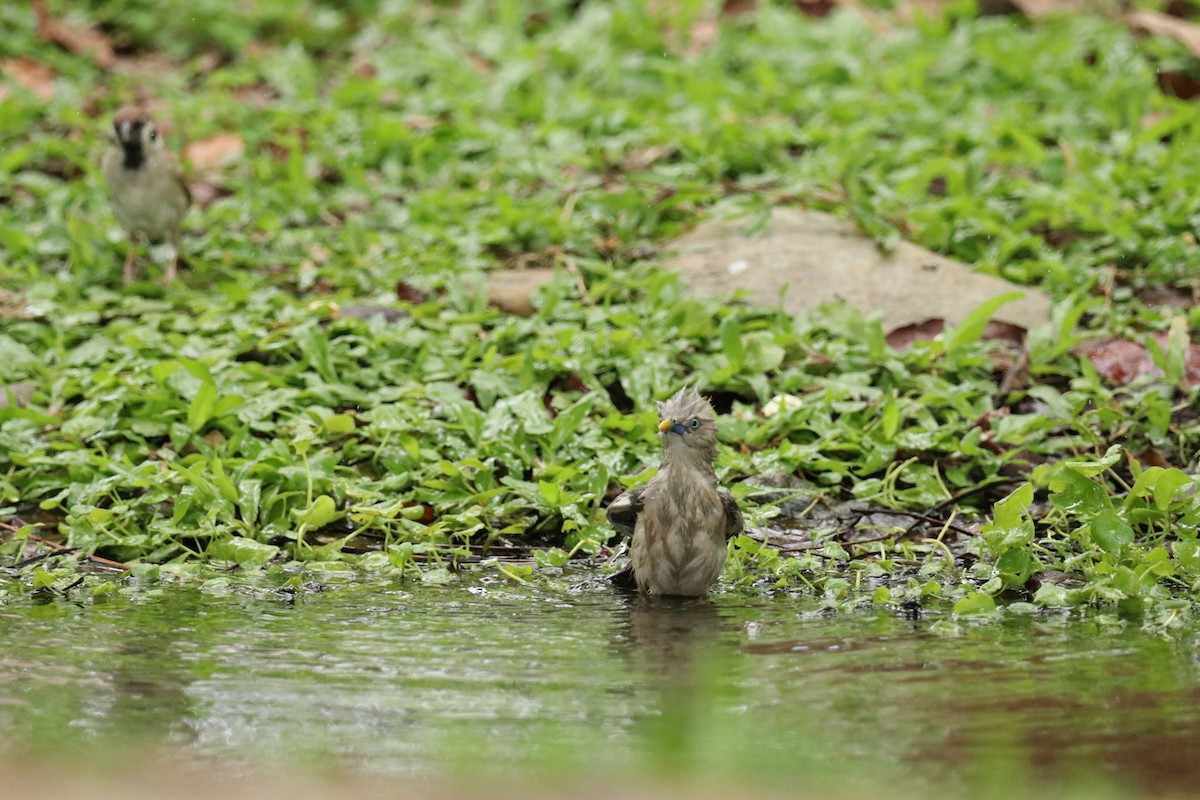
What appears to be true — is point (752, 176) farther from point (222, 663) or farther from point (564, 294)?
point (222, 663)

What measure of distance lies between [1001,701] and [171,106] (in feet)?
29.2

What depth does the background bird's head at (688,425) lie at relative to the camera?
5.36 meters

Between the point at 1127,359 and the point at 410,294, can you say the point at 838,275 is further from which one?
the point at 410,294

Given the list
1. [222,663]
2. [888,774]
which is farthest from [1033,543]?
[222,663]

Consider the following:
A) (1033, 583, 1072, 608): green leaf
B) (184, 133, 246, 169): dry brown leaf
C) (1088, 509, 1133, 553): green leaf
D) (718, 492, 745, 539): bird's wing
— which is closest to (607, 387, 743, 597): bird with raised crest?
(718, 492, 745, 539): bird's wing

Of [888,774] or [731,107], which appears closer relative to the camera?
[888,774]

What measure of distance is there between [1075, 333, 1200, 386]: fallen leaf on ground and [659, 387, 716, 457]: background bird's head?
7.76 feet

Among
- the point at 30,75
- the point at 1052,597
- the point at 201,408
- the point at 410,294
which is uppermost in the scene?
the point at 30,75

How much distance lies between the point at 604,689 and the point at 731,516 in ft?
4.99

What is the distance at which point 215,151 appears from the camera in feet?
34.2

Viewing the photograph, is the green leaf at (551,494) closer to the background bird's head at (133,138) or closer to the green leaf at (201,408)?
the green leaf at (201,408)

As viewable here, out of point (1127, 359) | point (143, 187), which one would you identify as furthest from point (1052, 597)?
point (143, 187)

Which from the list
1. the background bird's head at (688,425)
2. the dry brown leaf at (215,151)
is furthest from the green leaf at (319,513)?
the dry brown leaf at (215,151)

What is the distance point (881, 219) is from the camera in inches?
323
